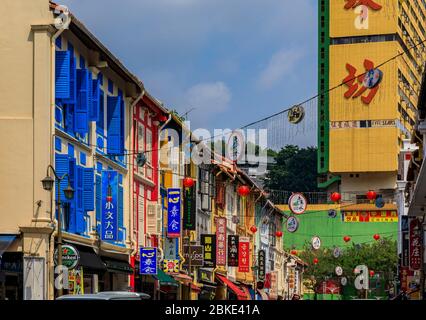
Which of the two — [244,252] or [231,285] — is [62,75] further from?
[244,252]

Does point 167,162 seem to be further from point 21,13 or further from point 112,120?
point 21,13

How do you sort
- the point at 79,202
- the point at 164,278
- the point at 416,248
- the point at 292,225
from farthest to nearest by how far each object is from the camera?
the point at 292,225 → the point at 416,248 → the point at 164,278 → the point at 79,202

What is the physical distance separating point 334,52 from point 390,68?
803cm

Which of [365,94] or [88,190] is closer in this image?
[88,190]

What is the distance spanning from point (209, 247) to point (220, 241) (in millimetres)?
2944

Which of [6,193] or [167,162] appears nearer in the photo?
[6,193]

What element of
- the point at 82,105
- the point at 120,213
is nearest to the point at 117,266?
the point at 120,213

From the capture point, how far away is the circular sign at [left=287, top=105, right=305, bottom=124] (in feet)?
93.8

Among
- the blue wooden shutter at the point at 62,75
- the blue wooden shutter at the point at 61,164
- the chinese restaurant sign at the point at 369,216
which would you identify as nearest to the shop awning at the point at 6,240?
the blue wooden shutter at the point at 61,164

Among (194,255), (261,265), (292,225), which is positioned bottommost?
(261,265)

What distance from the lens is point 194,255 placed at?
51.3m

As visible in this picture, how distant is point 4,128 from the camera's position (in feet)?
103

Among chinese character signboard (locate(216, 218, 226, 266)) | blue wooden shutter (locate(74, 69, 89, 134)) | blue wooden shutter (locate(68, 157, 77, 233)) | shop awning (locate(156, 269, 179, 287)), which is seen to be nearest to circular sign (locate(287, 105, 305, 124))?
blue wooden shutter (locate(74, 69, 89, 134))
